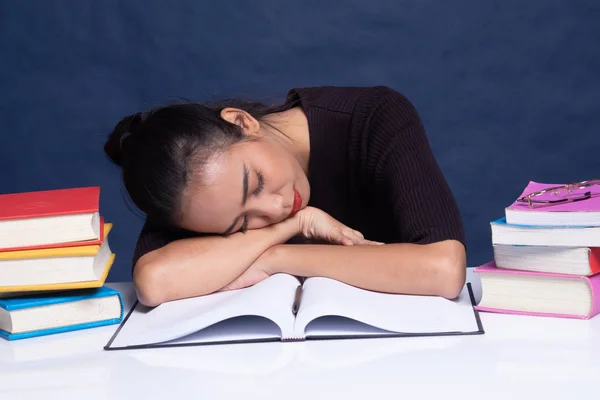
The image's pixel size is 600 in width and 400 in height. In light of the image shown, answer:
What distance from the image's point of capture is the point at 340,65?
11.0 ft

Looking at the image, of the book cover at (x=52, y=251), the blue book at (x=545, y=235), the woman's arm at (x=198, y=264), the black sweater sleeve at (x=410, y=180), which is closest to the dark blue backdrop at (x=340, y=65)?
the black sweater sleeve at (x=410, y=180)

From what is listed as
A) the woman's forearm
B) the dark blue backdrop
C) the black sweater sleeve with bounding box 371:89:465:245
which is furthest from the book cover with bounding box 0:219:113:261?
the dark blue backdrop

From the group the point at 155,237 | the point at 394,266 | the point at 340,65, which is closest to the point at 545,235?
the point at 394,266

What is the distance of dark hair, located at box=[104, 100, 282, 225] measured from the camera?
5.63ft

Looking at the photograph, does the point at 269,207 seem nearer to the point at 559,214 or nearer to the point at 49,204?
the point at 49,204

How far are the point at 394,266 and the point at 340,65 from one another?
1.85 metres

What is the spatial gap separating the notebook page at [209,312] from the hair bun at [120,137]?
39 cm

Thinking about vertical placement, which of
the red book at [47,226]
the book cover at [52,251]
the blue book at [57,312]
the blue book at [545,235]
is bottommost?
the blue book at [57,312]

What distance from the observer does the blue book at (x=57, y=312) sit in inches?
61.8

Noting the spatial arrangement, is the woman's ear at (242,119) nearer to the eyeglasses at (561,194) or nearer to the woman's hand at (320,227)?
the woman's hand at (320,227)

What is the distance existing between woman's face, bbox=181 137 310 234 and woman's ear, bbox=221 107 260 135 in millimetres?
59

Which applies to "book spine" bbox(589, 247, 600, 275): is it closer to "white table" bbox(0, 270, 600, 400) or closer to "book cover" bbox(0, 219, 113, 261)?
"white table" bbox(0, 270, 600, 400)

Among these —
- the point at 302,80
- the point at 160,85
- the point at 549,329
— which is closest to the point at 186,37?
the point at 160,85

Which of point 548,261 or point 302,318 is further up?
point 548,261
